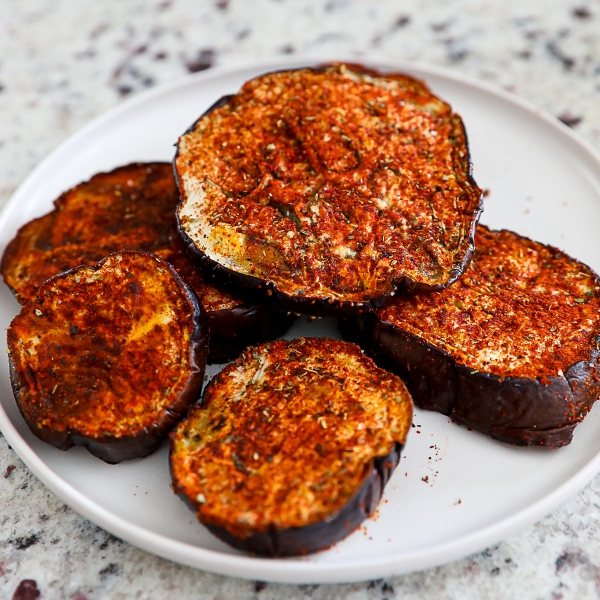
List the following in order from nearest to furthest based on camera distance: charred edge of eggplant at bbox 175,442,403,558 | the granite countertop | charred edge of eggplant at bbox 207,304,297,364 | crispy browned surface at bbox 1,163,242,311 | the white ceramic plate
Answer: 1. charred edge of eggplant at bbox 175,442,403,558
2. the white ceramic plate
3. charred edge of eggplant at bbox 207,304,297,364
4. crispy browned surface at bbox 1,163,242,311
5. the granite countertop

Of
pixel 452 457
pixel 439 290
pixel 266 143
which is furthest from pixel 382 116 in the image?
pixel 452 457

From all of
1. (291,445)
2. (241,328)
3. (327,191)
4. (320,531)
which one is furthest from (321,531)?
(327,191)

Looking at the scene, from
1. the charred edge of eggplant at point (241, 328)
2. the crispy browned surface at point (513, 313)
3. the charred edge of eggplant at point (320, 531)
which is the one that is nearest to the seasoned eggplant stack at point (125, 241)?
the charred edge of eggplant at point (241, 328)

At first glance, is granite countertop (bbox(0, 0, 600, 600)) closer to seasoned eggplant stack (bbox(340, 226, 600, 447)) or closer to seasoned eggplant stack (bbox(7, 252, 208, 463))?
seasoned eggplant stack (bbox(7, 252, 208, 463))

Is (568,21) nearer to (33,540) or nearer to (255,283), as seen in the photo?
(255,283)

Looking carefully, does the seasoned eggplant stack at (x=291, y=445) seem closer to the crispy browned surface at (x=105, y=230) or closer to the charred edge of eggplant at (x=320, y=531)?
the charred edge of eggplant at (x=320, y=531)

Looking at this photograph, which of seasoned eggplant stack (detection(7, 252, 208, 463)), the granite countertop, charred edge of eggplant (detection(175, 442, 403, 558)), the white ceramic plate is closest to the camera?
charred edge of eggplant (detection(175, 442, 403, 558))

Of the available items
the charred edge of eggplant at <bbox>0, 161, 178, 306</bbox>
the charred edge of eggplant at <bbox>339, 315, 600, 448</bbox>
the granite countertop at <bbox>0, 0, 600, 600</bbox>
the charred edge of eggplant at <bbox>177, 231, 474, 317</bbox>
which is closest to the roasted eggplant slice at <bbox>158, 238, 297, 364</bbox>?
the charred edge of eggplant at <bbox>177, 231, 474, 317</bbox>
